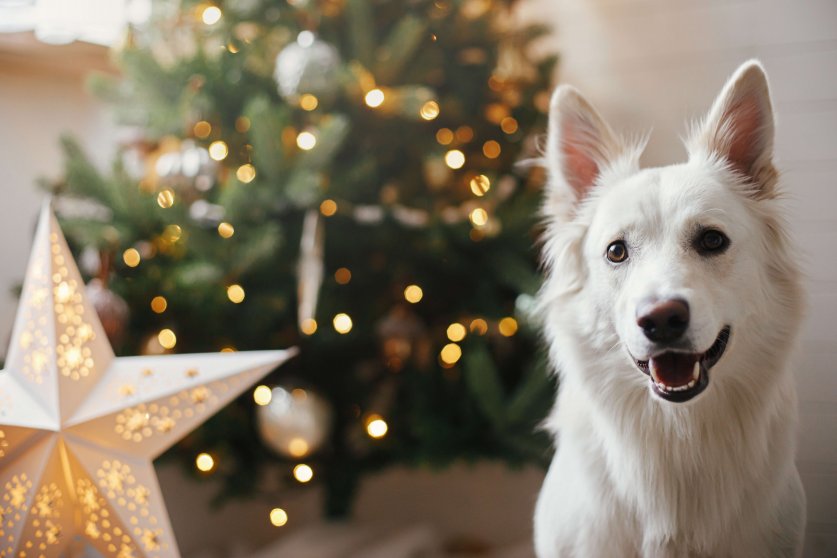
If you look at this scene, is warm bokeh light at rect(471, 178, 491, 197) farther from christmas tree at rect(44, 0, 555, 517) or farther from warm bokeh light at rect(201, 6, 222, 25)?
warm bokeh light at rect(201, 6, 222, 25)

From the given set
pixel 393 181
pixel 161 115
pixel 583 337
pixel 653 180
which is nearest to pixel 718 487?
pixel 583 337

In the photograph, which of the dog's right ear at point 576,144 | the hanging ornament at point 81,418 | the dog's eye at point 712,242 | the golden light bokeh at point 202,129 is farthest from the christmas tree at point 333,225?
the dog's eye at point 712,242

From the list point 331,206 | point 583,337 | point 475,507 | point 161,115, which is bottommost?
point 475,507

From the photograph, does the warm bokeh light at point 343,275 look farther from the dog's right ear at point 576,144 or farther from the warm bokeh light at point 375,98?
the dog's right ear at point 576,144

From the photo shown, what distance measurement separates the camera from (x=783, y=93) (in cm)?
167

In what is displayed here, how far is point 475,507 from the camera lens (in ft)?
7.44

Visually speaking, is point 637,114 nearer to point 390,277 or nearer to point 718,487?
point 390,277

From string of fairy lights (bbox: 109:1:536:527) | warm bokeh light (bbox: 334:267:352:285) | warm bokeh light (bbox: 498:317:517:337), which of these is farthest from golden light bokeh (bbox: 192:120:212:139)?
warm bokeh light (bbox: 498:317:517:337)

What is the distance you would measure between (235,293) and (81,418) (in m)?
0.66

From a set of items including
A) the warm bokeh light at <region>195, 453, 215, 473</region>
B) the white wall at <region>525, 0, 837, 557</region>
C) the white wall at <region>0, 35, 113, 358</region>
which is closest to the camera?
the white wall at <region>525, 0, 837, 557</region>

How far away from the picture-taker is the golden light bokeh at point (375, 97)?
1.85 metres

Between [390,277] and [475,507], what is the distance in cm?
81

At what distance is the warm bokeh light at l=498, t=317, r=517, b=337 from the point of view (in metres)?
2.03

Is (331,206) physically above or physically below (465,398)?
above
